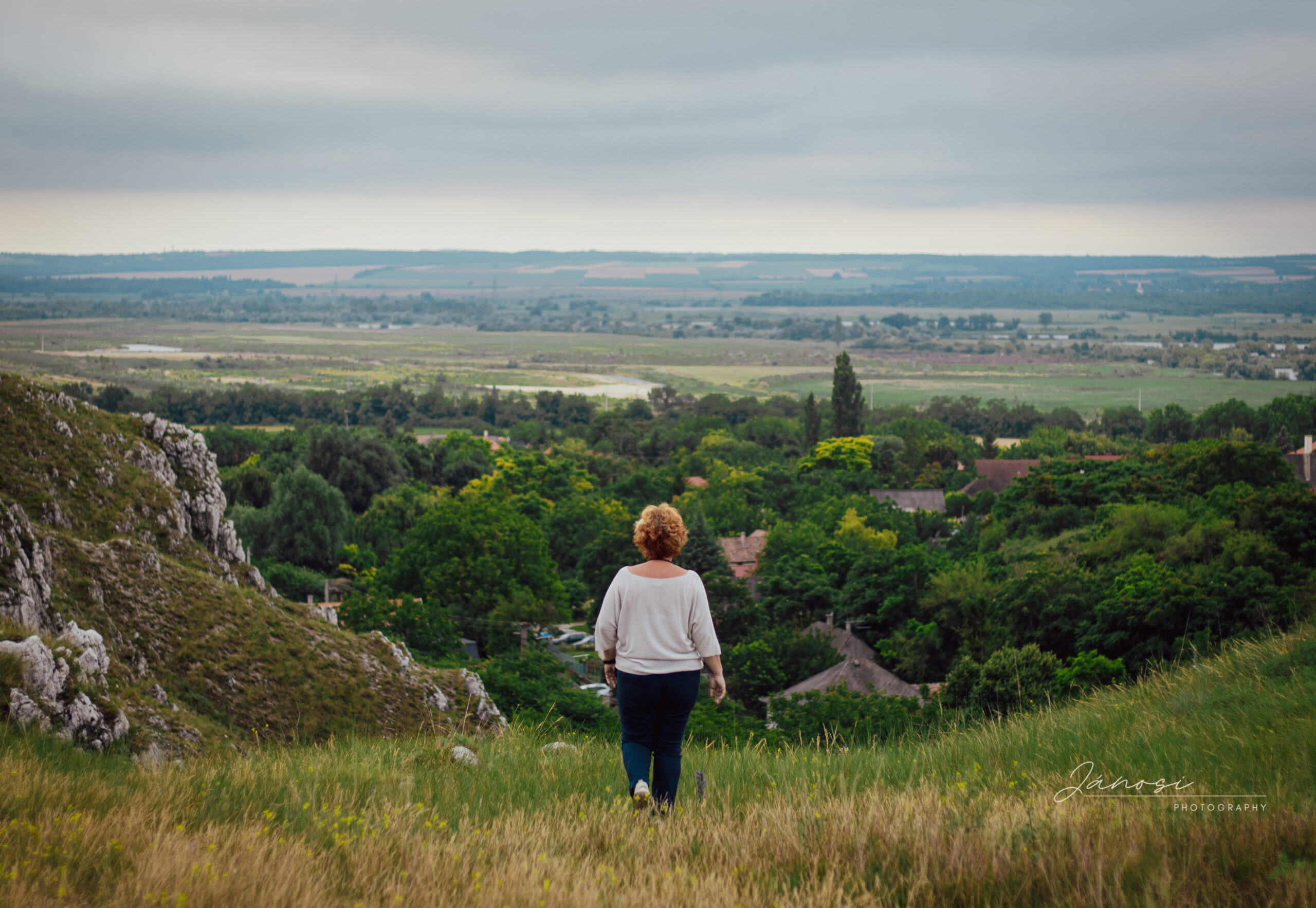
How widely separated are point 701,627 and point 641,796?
3.39 feet

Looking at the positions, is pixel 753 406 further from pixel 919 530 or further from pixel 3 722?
pixel 3 722

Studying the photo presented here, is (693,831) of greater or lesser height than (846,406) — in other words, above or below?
above

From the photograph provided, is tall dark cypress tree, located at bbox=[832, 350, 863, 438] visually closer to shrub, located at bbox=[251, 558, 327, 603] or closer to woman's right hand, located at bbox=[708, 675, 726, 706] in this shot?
shrub, located at bbox=[251, 558, 327, 603]

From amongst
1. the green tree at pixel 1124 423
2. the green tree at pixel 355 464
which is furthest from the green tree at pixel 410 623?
the green tree at pixel 1124 423

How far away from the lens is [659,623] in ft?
17.8

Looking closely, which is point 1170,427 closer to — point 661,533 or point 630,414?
point 630,414

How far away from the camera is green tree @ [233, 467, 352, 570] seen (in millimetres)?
51375

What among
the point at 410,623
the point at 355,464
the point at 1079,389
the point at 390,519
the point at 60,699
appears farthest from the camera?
the point at 1079,389

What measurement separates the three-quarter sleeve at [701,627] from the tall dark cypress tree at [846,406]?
81.0 m

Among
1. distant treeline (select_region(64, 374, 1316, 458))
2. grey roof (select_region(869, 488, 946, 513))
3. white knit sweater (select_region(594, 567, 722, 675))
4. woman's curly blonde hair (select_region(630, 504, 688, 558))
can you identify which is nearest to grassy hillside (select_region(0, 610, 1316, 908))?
white knit sweater (select_region(594, 567, 722, 675))

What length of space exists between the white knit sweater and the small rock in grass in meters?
2.14

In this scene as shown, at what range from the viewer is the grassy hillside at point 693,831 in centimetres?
411

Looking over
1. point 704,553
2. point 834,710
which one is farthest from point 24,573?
point 704,553

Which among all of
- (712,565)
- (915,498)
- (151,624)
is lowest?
(915,498)
